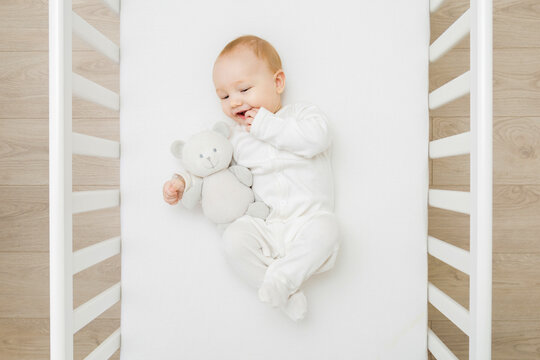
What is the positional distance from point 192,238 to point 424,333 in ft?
1.92

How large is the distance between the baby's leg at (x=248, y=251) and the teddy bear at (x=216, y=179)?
4 cm

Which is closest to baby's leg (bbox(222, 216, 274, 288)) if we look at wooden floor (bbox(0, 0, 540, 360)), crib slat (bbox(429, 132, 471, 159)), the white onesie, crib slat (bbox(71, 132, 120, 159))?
the white onesie

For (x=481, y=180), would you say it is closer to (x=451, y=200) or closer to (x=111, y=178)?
(x=451, y=200)

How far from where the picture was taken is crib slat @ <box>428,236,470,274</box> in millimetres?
855

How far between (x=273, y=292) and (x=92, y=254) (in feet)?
1.22

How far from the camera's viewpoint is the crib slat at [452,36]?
0.89m

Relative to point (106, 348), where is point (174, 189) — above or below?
above

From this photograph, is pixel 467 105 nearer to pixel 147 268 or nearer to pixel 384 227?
pixel 384 227

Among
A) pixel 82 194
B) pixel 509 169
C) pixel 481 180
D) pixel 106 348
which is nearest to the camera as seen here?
pixel 481 180

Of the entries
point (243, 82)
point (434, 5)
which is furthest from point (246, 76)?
point (434, 5)

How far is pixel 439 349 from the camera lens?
102 cm

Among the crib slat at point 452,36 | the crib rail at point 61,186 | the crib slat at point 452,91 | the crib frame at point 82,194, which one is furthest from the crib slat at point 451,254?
the crib rail at point 61,186

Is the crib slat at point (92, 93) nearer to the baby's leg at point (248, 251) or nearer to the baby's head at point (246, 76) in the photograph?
the baby's head at point (246, 76)

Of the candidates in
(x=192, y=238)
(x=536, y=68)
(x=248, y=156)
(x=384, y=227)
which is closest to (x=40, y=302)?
(x=192, y=238)
